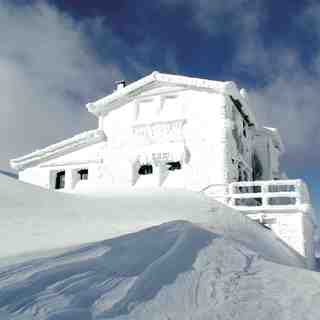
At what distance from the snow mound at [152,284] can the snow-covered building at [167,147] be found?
1054cm

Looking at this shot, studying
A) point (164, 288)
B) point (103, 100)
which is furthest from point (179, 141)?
point (164, 288)

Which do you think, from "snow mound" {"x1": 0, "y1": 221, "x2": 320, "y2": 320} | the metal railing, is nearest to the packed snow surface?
"snow mound" {"x1": 0, "y1": 221, "x2": 320, "y2": 320}

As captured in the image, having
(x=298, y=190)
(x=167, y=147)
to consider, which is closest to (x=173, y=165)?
(x=167, y=147)

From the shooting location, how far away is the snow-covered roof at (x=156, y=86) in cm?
2019

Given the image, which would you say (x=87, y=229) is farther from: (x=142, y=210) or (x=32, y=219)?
(x=142, y=210)

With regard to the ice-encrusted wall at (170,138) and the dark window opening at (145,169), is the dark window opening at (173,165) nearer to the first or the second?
the ice-encrusted wall at (170,138)

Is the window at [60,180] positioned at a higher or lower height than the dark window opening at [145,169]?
lower

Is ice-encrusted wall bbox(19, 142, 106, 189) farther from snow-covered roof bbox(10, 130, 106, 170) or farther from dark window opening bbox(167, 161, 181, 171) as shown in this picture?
dark window opening bbox(167, 161, 181, 171)

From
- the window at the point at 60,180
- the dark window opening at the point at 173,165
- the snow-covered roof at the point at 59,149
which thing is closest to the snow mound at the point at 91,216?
the dark window opening at the point at 173,165

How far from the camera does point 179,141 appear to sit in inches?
801

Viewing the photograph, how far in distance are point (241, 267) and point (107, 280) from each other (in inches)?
95.7

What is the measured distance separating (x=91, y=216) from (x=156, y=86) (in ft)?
46.6

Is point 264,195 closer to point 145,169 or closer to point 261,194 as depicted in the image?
point 261,194

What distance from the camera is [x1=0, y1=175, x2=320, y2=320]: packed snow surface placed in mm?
4281
